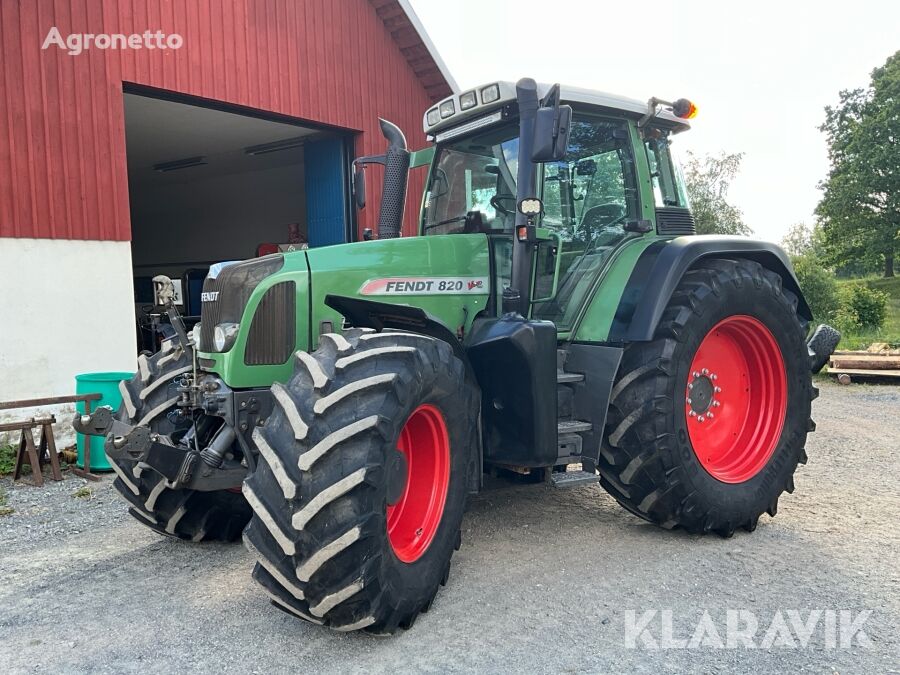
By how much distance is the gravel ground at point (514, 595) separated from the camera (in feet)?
9.41

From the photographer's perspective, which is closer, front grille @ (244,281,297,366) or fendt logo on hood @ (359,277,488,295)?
front grille @ (244,281,297,366)

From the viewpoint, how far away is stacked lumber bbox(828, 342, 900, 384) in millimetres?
10695

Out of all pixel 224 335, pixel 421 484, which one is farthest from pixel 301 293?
pixel 421 484

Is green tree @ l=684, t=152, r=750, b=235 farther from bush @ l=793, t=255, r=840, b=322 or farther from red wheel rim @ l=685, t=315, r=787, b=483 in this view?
red wheel rim @ l=685, t=315, r=787, b=483

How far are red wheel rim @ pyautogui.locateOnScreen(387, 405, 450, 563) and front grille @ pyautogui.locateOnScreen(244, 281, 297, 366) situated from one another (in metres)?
0.72

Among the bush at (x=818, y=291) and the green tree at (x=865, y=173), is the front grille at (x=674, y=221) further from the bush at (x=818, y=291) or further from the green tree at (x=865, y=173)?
the green tree at (x=865, y=173)

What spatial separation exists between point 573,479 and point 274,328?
1.70m

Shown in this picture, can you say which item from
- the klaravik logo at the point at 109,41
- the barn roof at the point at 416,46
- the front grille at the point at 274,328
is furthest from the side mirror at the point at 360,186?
the barn roof at the point at 416,46

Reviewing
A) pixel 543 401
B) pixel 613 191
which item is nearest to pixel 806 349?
pixel 613 191

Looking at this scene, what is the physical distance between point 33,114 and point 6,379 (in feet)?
8.00

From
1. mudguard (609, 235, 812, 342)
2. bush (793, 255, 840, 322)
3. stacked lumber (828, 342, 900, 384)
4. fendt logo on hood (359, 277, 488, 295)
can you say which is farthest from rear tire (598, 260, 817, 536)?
bush (793, 255, 840, 322)

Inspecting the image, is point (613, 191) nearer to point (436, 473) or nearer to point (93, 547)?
point (436, 473)

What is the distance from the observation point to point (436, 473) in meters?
3.43

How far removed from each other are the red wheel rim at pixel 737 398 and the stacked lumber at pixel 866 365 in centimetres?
715
